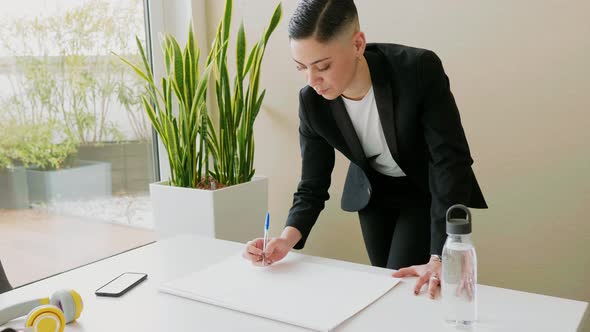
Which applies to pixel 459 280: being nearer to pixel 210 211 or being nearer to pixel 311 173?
pixel 311 173

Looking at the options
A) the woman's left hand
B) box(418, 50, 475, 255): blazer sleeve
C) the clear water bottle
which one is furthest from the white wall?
the clear water bottle

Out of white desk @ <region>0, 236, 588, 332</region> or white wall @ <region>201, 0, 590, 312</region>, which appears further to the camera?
white wall @ <region>201, 0, 590, 312</region>

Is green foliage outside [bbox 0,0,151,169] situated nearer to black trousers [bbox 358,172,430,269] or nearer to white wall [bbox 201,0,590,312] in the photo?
white wall [bbox 201,0,590,312]

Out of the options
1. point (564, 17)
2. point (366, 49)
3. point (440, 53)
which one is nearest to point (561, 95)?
point (564, 17)

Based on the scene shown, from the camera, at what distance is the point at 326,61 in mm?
1502

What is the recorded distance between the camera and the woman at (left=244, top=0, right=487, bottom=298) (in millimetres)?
1506

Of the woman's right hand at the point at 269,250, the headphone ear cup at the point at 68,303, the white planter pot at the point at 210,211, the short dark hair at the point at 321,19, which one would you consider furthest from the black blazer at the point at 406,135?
the white planter pot at the point at 210,211

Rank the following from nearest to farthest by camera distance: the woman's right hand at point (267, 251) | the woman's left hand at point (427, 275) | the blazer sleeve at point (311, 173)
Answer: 1. the woman's left hand at point (427, 275)
2. the woman's right hand at point (267, 251)
3. the blazer sleeve at point (311, 173)

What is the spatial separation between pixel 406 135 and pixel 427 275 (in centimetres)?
53

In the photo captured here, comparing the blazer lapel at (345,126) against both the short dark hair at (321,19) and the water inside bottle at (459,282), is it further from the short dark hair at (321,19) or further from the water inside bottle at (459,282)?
the water inside bottle at (459,282)

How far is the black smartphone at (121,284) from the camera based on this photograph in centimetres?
130

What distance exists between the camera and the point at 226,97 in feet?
8.57

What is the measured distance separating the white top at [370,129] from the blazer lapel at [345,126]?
3cm

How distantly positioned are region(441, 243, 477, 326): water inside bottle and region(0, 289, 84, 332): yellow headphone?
753mm
